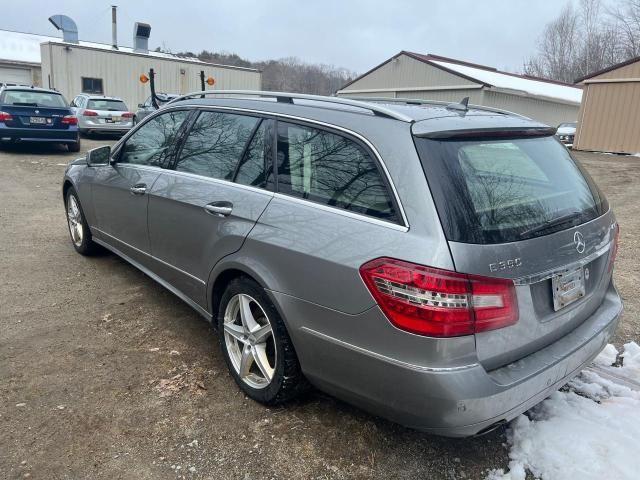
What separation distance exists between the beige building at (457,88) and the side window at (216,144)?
21771 millimetres

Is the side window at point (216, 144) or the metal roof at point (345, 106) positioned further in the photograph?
the side window at point (216, 144)

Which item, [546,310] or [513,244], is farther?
[546,310]

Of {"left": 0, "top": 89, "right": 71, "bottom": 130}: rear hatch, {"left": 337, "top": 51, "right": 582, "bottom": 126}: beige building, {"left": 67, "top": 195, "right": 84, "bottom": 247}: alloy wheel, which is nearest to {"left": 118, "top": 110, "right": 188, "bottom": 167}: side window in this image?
{"left": 67, "top": 195, "right": 84, "bottom": 247}: alloy wheel

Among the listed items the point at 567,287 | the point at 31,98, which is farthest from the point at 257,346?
the point at 31,98

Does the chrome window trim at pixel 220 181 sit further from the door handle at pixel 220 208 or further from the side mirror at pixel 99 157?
the side mirror at pixel 99 157

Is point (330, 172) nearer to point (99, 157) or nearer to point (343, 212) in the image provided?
point (343, 212)

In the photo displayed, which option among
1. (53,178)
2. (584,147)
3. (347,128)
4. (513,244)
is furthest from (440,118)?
(584,147)

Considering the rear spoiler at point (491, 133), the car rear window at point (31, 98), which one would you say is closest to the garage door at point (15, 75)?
the car rear window at point (31, 98)

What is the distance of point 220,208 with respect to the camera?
9.50 feet

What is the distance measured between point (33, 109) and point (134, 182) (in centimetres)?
1017

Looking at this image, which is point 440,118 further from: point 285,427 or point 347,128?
point 285,427

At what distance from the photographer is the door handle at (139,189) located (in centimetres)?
371

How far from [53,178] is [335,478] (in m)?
9.86

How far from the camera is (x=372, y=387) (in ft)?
7.13
